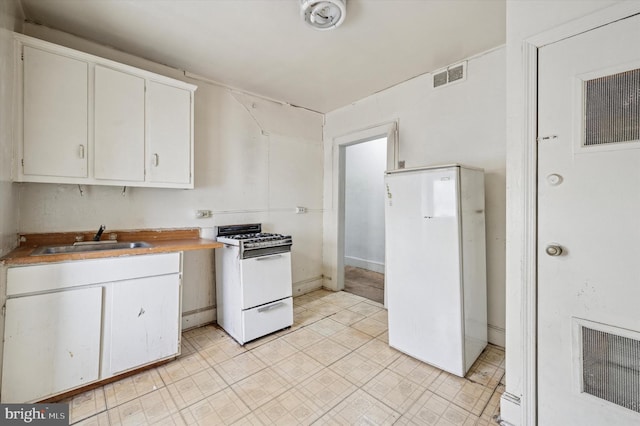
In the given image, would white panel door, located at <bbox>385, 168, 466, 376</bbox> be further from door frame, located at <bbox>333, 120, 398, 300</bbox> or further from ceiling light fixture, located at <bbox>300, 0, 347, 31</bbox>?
ceiling light fixture, located at <bbox>300, 0, 347, 31</bbox>

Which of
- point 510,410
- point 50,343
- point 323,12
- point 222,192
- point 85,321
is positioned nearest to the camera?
point 510,410

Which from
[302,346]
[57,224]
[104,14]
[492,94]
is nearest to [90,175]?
[57,224]

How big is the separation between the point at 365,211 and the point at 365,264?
3.57 feet

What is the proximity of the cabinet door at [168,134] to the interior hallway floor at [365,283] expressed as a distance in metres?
2.76

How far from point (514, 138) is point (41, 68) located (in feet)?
10.3

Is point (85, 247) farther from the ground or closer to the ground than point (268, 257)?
farther from the ground

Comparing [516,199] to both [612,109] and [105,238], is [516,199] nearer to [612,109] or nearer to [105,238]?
[612,109]

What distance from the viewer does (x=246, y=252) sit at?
2.34 m

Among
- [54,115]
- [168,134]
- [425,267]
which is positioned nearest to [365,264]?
[425,267]

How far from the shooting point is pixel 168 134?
7.43ft

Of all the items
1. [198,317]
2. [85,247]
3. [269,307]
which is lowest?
[198,317]

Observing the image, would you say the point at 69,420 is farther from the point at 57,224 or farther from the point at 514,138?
the point at 514,138

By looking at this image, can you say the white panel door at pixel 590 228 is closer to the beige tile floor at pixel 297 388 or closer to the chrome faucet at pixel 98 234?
the beige tile floor at pixel 297 388

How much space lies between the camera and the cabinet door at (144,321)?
1.79m
